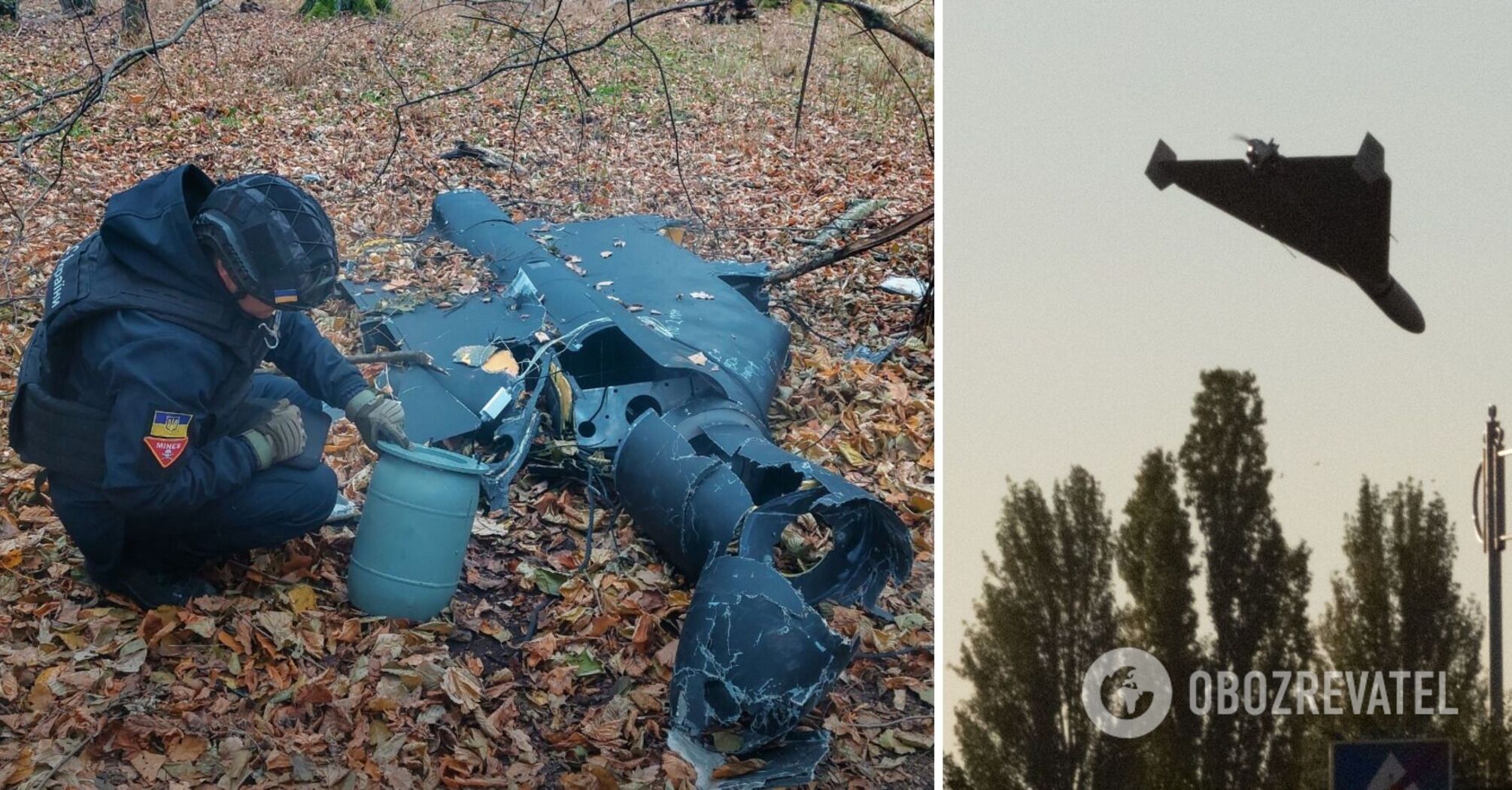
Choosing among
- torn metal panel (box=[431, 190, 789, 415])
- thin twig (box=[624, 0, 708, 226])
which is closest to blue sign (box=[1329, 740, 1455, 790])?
torn metal panel (box=[431, 190, 789, 415])

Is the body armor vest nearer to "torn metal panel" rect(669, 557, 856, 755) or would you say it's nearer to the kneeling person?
the kneeling person

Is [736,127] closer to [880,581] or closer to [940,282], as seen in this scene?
[940,282]

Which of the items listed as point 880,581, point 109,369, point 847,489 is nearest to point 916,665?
point 880,581

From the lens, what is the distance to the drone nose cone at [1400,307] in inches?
118

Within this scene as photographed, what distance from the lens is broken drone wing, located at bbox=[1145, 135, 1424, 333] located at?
2914 mm

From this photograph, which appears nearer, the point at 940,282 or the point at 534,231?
the point at 940,282

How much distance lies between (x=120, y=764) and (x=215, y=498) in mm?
606

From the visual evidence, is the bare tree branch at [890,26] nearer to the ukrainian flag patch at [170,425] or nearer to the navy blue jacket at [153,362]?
the navy blue jacket at [153,362]

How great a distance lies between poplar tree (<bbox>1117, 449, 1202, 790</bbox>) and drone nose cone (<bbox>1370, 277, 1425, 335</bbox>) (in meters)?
0.73

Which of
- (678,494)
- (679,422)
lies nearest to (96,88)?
(679,422)

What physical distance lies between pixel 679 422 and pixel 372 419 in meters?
0.77

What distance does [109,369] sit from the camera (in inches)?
95.3

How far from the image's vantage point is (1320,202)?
2945 mm

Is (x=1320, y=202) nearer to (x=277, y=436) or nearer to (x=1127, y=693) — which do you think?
(x=1127, y=693)
